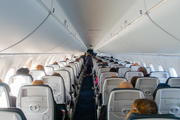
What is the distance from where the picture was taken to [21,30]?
8.45 ft

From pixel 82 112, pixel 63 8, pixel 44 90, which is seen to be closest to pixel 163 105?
pixel 44 90

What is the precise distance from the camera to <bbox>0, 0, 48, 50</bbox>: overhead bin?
1843mm

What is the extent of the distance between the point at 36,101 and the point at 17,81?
4.13 feet

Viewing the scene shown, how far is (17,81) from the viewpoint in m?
3.61

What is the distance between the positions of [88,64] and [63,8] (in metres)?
9.27

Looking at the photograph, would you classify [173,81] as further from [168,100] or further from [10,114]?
[10,114]

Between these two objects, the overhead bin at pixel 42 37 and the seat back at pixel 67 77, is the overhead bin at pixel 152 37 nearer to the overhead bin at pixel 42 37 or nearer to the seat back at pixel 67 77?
the overhead bin at pixel 42 37

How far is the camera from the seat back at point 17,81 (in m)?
3.58

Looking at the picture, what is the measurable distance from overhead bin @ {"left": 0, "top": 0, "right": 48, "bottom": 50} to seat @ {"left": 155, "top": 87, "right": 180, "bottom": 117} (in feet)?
8.03

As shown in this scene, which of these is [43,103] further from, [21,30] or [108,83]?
[108,83]

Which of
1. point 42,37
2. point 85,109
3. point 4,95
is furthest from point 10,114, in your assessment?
point 85,109

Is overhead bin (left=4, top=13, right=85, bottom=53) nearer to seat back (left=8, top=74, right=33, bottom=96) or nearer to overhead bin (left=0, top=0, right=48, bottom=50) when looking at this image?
overhead bin (left=0, top=0, right=48, bottom=50)

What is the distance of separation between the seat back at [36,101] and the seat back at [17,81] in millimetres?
1019

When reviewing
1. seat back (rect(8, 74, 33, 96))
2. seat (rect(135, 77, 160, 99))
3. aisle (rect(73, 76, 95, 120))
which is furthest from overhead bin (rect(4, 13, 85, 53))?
aisle (rect(73, 76, 95, 120))
